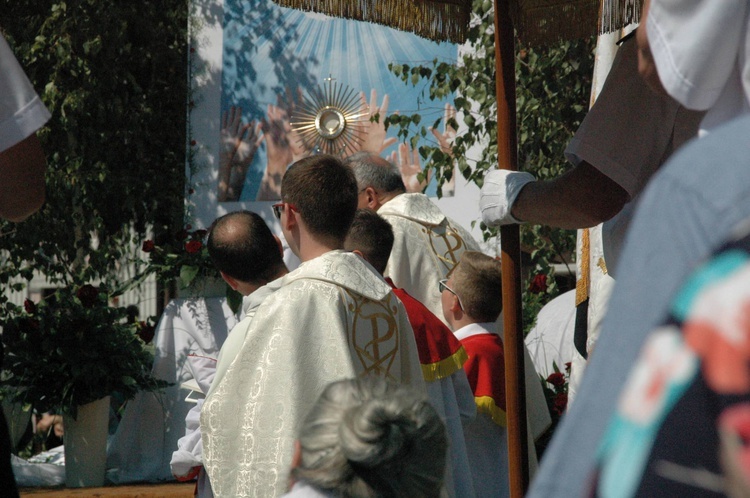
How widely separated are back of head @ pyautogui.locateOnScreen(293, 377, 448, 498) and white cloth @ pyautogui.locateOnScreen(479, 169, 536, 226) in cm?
95

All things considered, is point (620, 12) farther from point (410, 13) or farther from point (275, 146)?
point (275, 146)

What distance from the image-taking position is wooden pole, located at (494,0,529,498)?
108 inches

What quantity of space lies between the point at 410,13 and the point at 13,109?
5.04 feet

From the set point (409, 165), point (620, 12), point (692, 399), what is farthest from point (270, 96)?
point (692, 399)

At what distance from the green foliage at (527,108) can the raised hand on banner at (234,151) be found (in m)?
1.31

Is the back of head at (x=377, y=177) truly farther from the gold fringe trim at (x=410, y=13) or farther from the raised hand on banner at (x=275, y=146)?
the raised hand on banner at (x=275, y=146)

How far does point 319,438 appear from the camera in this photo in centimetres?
161

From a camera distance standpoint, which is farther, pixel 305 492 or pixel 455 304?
pixel 455 304

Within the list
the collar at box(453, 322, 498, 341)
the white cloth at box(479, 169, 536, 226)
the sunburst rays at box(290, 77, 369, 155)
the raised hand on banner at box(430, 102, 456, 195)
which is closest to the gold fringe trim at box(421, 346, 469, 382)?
the collar at box(453, 322, 498, 341)

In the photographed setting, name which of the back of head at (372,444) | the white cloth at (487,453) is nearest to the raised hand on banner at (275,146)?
the white cloth at (487,453)

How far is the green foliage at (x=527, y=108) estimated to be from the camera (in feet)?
21.6

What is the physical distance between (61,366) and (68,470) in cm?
65

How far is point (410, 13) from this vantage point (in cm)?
311

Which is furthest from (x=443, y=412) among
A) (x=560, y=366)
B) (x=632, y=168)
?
(x=560, y=366)
